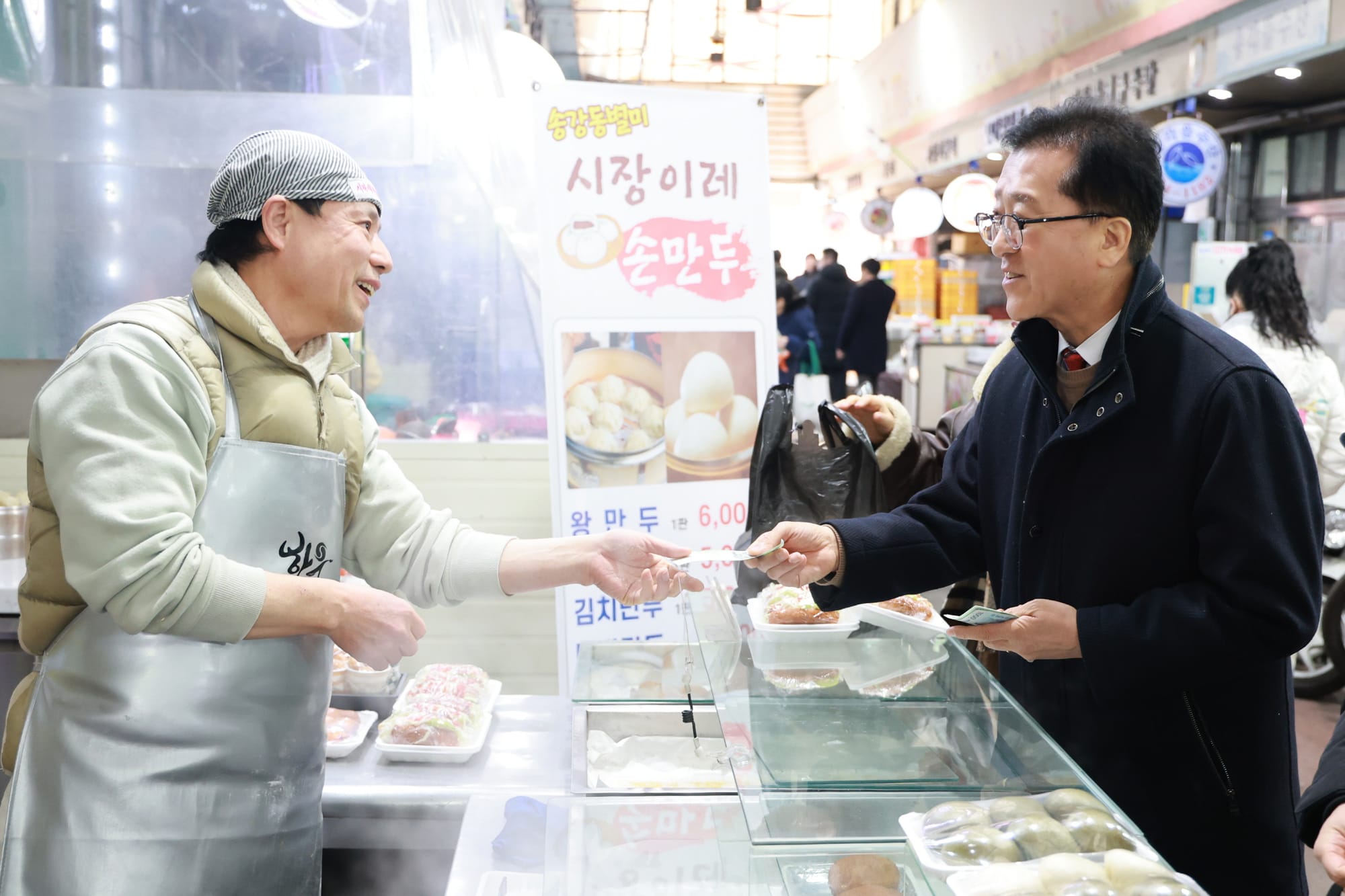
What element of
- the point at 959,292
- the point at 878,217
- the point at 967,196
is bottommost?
the point at 959,292

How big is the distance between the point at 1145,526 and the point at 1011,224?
1.76 ft

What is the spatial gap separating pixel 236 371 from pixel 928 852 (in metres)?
1.22

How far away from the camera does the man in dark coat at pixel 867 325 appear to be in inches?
404

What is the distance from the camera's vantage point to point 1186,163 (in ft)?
22.1

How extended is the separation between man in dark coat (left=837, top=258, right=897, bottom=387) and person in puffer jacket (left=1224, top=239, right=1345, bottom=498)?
16.8 ft

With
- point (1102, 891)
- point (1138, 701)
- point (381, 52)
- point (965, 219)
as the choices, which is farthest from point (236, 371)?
point (965, 219)

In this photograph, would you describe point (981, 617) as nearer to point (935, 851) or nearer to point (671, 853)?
point (935, 851)

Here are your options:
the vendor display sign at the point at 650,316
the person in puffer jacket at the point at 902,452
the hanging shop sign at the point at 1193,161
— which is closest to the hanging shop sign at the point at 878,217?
the hanging shop sign at the point at 1193,161

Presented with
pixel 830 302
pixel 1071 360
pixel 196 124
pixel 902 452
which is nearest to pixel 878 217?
pixel 830 302

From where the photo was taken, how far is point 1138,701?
1.71 meters

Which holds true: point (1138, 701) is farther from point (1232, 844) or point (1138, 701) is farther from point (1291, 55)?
point (1291, 55)

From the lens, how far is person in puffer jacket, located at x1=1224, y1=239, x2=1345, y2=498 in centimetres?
507

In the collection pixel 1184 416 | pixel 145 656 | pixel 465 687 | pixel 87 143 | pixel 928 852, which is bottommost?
pixel 465 687

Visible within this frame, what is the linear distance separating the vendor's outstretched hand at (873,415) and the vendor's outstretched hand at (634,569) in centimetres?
107
